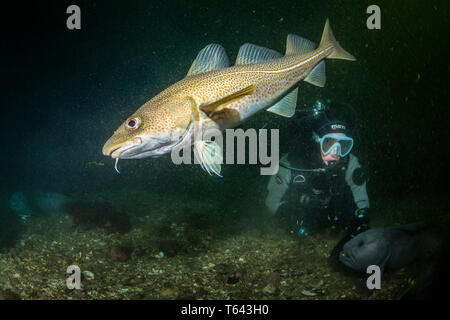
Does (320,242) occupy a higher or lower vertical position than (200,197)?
lower

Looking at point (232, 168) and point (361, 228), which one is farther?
point (232, 168)

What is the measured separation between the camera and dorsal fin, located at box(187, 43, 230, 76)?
324cm

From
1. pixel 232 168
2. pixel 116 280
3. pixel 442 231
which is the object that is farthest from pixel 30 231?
pixel 232 168

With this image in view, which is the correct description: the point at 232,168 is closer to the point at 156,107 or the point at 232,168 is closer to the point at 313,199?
the point at 313,199

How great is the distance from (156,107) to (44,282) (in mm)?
3155

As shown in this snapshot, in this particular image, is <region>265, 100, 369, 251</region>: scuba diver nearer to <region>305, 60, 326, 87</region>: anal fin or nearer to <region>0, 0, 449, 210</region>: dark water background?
<region>305, 60, 326, 87</region>: anal fin

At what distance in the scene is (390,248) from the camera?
125 inches

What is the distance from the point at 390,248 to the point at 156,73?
23.2 m

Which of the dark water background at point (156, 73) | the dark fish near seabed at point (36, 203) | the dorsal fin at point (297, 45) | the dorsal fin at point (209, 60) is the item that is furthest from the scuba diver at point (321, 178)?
the dark fish near seabed at point (36, 203)

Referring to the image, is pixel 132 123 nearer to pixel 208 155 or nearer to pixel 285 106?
pixel 208 155

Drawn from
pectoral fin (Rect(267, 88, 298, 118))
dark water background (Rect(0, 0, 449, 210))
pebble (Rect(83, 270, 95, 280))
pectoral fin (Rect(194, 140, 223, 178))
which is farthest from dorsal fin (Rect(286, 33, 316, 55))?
dark water background (Rect(0, 0, 449, 210))

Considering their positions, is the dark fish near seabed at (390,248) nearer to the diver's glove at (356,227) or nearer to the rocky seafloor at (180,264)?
the rocky seafloor at (180,264)

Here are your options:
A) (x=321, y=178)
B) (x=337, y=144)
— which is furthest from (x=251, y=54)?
(x=321, y=178)
